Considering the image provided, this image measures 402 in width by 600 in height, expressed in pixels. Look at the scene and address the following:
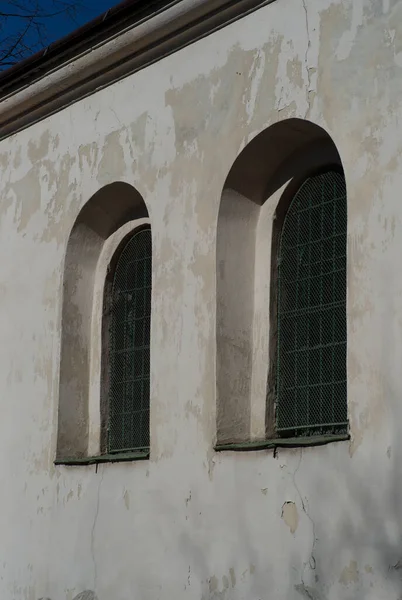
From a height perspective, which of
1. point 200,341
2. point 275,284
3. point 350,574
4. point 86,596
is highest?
point 275,284

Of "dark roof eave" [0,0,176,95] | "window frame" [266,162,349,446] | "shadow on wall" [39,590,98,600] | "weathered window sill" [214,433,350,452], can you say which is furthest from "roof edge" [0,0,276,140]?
"shadow on wall" [39,590,98,600]

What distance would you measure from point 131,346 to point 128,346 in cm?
6

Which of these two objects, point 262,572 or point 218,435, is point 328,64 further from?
point 262,572

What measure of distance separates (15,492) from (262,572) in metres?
3.46

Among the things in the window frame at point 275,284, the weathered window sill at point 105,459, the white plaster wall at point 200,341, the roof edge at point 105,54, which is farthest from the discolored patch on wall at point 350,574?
the roof edge at point 105,54

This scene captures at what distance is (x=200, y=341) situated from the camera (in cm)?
915

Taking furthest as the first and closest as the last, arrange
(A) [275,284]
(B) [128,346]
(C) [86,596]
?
(B) [128,346]
(C) [86,596]
(A) [275,284]

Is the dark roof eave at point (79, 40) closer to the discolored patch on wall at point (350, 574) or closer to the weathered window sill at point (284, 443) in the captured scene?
the weathered window sill at point (284, 443)

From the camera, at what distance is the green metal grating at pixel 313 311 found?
27.9 feet

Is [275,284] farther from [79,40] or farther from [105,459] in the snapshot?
[79,40]

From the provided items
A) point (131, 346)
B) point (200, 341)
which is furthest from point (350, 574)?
point (131, 346)

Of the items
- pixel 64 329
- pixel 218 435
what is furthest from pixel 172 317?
pixel 64 329

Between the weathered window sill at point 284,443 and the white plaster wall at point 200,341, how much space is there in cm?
7

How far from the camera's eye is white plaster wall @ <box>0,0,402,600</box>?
300 inches
